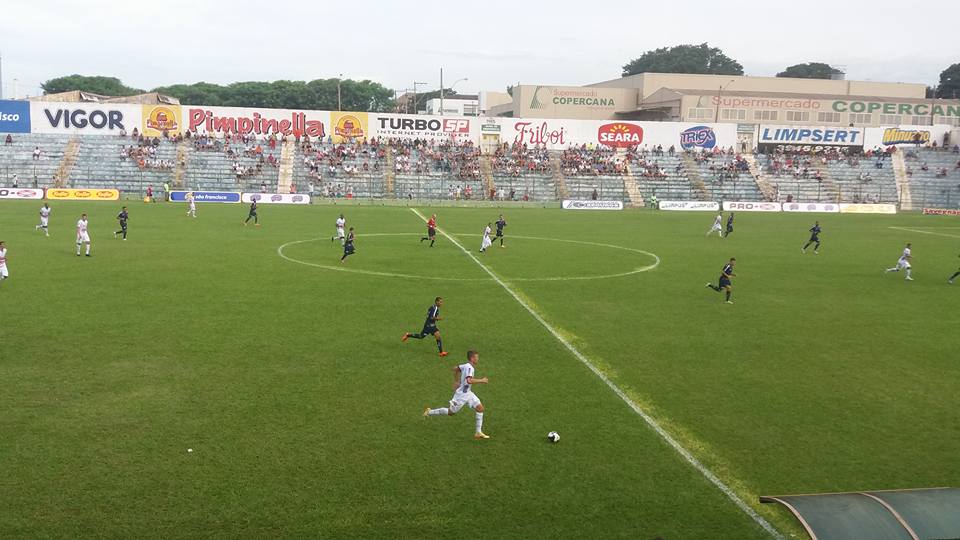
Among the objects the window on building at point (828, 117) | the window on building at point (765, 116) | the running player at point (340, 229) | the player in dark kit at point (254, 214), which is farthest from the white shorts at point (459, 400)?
the window on building at point (828, 117)

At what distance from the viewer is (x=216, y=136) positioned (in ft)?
259

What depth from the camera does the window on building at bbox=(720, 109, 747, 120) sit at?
101750 mm

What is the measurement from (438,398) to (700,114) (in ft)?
309

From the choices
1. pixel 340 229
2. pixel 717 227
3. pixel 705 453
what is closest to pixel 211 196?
pixel 340 229

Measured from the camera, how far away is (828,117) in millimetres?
103750

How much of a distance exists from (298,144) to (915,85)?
96037 mm

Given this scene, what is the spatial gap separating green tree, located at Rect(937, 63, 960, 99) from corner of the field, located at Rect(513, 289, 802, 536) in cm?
15842

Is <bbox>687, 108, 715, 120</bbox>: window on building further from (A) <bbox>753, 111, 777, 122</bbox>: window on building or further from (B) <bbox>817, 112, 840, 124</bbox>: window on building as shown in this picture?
(B) <bbox>817, 112, 840, 124</bbox>: window on building

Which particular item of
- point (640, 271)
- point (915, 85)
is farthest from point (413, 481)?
point (915, 85)

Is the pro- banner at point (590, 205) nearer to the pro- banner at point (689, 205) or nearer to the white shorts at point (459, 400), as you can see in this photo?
the pro- banner at point (689, 205)

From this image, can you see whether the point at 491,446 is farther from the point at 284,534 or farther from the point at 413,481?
the point at 284,534

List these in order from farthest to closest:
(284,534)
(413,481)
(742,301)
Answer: (742,301)
(413,481)
(284,534)

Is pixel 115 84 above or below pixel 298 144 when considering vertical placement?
above

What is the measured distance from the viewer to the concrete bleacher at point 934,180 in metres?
81.5
